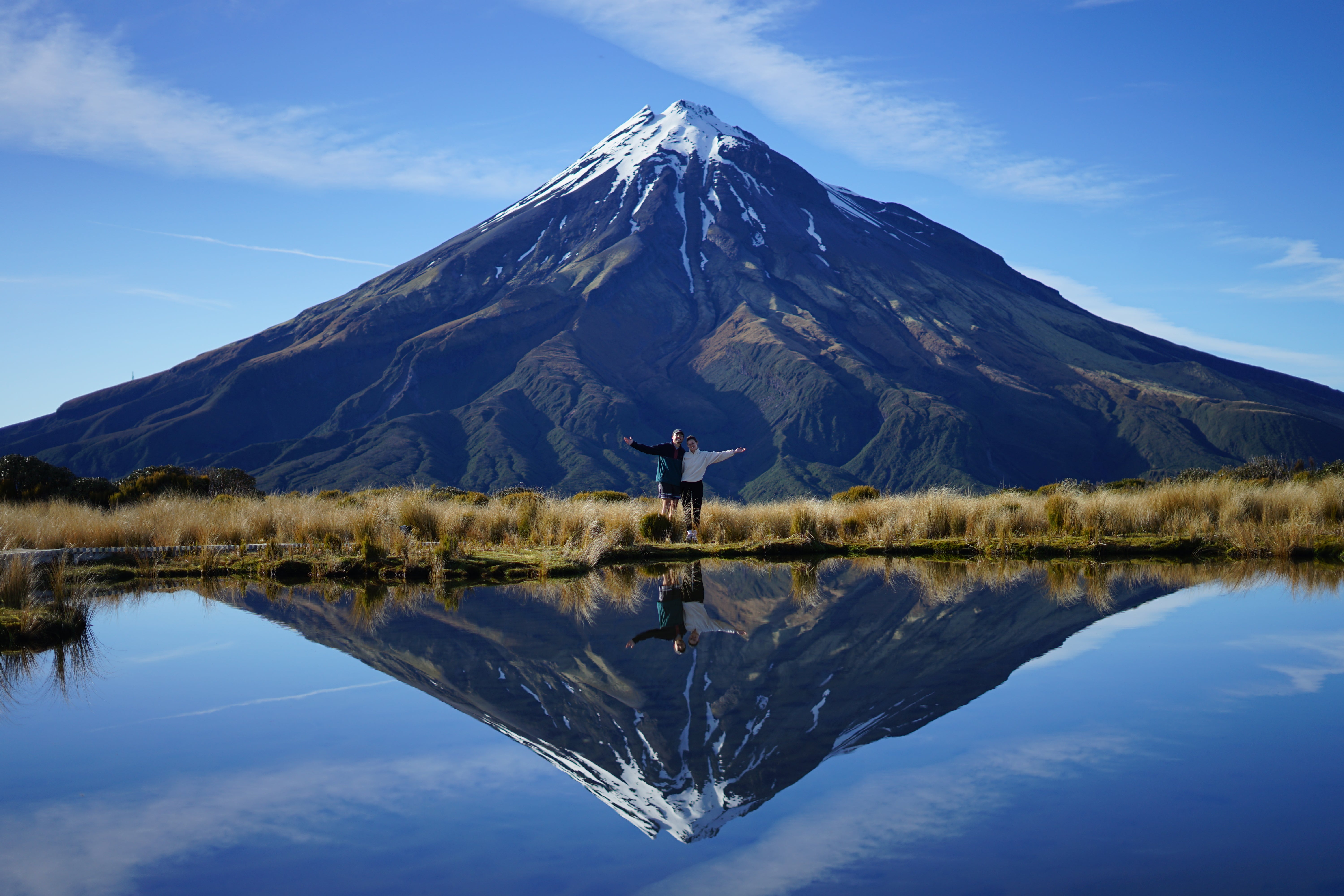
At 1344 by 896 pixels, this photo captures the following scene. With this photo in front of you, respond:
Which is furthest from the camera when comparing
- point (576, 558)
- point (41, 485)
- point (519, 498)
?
point (519, 498)

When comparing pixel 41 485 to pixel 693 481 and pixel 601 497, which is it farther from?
pixel 601 497

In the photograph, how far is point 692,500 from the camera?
1526 centimetres

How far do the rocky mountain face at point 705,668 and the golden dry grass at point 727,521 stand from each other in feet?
12.2

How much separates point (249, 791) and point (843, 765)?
260 centimetres

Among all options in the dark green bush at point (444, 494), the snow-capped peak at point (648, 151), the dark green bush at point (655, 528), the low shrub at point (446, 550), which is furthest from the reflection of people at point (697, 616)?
the snow-capped peak at point (648, 151)

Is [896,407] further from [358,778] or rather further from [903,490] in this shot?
[358,778]

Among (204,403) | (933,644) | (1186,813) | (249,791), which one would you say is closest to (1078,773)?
(1186,813)

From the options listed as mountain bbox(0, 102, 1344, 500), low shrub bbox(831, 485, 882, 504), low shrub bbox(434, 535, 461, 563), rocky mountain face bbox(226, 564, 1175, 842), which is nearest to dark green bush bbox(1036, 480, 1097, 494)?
low shrub bbox(831, 485, 882, 504)

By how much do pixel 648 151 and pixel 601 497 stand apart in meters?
172

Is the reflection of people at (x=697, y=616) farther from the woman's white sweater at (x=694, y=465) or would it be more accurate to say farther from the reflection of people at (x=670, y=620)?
the woman's white sweater at (x=694, y=465)

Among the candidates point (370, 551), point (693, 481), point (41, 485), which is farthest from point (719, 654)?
point (41, 485)

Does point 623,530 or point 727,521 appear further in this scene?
point 727,521

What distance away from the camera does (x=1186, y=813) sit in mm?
3816

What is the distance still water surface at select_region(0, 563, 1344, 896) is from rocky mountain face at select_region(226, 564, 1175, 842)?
0.03 metres
